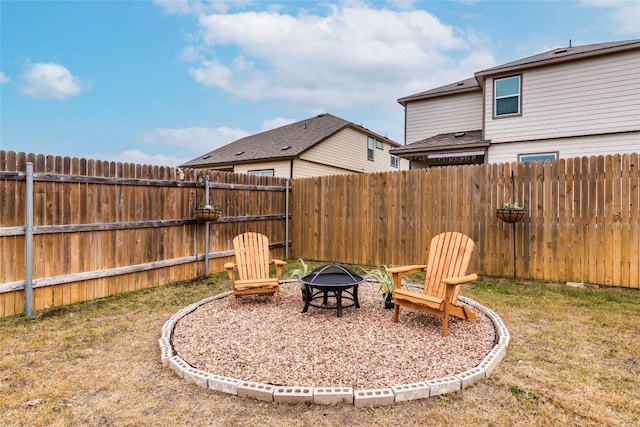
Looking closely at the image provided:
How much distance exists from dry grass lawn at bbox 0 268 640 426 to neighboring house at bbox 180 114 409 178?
11465 millimetres

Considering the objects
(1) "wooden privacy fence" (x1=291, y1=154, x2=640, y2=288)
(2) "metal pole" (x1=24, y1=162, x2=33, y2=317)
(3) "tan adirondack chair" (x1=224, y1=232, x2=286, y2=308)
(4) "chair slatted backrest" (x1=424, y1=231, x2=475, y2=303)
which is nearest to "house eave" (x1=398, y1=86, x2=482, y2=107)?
(1) "wooden privacy fence" (x1=291, y1=154, x2=640, y2=288)

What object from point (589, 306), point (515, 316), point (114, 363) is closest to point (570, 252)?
point (589, 306)

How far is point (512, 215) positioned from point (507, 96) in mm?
6601

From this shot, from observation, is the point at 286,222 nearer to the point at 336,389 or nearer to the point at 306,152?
the point at 336,389

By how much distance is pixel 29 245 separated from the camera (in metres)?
4.36

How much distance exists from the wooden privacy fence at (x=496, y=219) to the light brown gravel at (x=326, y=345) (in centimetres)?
246

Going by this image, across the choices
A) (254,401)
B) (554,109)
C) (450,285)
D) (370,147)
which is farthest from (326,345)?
(370,147)

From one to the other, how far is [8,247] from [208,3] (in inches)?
304

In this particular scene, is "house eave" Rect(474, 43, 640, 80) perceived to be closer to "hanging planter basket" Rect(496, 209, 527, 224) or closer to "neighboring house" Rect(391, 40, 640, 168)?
"neighboring house" Rect(391, 40, 640, 168)

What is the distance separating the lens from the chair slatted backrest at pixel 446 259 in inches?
163

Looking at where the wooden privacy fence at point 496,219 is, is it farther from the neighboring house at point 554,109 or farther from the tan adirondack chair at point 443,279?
the neighboring house at point 554,109

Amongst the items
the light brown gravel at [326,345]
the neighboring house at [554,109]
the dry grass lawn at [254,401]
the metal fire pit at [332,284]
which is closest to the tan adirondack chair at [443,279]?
the light brown gravel at [326,345]

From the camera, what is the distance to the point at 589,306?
4723 mm

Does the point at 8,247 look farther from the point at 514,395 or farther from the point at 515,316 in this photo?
the point at 515,316
